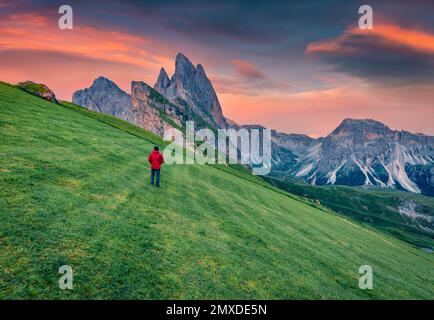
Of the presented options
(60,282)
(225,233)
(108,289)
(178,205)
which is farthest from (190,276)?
(178,205)

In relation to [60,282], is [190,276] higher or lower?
lower

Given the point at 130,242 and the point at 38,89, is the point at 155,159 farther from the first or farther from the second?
the point at 38,89

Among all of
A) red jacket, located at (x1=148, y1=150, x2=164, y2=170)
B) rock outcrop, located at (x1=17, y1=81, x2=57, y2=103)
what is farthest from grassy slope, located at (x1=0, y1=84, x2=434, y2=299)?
rock outcrop, located at (x1=17, y1=81, x2=57, y2=103)

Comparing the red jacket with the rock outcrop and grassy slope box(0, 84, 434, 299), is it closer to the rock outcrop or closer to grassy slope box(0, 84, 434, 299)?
grassy slope box(0, 84, 434, 299)

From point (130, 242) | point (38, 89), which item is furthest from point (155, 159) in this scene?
point (38, 89)

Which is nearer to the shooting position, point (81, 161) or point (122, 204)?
point (122, 204)

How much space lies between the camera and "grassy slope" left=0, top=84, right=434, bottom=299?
11.4m

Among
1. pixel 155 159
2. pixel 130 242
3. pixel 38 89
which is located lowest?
pixel 130 242

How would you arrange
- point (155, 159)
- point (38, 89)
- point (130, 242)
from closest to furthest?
1. point (130, 242)
2. point (155, 159)
3. point (38, 89)

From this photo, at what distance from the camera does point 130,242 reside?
588 inches

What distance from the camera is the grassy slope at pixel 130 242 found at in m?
11.4

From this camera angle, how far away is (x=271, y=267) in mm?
17641
